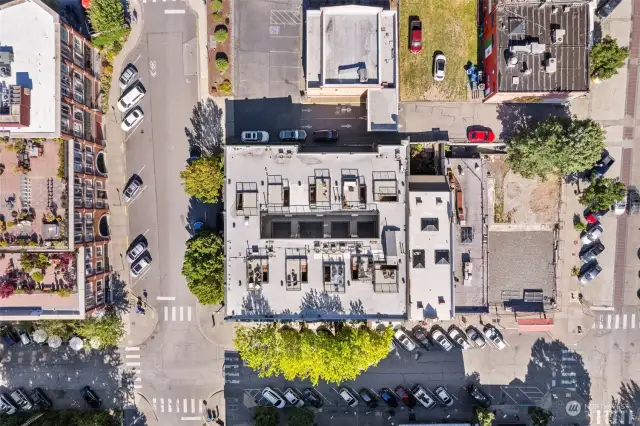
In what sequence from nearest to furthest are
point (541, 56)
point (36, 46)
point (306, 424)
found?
point (36, 46)
point (541, 56)
point (306, 424)

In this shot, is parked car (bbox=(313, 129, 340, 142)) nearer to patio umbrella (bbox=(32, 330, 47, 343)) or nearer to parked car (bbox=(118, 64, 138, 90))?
parked car (bbox=(118, 64, 138, 90))

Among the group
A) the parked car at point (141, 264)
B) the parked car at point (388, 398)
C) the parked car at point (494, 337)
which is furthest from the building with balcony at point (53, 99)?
the parked car at point (494, 337)

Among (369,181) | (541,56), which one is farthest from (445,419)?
(541,56)

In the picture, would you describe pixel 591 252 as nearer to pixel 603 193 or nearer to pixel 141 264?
pixel 603 193

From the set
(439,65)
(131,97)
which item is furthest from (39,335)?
(439,65)

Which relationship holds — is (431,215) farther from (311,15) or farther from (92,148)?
(92,148)
